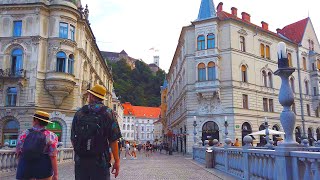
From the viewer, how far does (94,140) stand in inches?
154

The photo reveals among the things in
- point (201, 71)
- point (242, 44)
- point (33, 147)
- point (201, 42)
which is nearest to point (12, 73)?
point (201, 71)

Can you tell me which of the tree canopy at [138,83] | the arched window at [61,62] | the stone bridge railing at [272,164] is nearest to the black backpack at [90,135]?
the stone bridge railing at [272,164]

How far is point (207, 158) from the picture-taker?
16.2m

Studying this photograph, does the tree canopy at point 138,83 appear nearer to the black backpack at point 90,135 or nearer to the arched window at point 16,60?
the arched window at point 16,60

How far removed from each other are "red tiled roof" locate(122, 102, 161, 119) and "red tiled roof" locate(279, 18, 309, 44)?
241 feet

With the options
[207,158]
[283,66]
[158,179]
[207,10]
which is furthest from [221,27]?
[283,66]

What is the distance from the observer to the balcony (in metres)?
28.8

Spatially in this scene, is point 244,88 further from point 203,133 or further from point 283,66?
point 283,66

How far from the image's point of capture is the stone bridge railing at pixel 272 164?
4992 millimetres

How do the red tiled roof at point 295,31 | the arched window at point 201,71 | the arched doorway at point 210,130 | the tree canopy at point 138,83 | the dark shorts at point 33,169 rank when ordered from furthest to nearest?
the tree canopy at point 138,83
the red tiled roof at point 295,31
the arched window at point 201,71
the arched doorway at point 210,130
the dark shorts at point 33,169

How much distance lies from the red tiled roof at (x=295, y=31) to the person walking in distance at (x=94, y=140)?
44.4m

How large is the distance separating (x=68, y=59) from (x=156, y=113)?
92.0m

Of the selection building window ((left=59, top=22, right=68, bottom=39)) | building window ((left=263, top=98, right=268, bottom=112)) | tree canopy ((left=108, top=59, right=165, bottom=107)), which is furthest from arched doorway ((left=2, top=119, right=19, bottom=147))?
tree canopy ((left=108, top=59, right=165, bottom=107))

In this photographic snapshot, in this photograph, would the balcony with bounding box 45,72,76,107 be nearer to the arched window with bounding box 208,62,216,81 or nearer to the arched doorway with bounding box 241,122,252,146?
the arched window with bounding box 208,62,216,81
